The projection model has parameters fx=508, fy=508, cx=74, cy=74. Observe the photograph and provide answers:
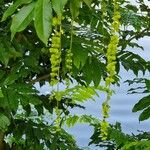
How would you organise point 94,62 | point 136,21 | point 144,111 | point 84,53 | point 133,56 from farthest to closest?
point 136,21 → point 133,56 → point 144,111 → point 94,62 → point 84,53

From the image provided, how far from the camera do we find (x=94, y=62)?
161 centimetres

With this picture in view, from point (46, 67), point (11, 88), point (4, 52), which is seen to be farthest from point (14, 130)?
point (4, 52)

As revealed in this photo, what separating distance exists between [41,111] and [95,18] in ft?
1.69

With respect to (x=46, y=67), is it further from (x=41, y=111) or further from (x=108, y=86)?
(x=108, y=86)

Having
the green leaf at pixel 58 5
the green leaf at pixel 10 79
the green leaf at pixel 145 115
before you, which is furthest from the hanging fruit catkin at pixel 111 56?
the green leaf at pixel 145 115

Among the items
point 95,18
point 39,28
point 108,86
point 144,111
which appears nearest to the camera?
point 39,28

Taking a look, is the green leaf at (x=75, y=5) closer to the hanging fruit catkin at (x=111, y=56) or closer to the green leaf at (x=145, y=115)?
the hanging fruit catkin at (x=111, y=56)

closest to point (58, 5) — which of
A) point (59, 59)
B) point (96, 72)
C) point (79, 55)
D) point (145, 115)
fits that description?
point (59, 59)

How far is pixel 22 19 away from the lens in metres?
0.93

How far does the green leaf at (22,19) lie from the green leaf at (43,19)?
0.03m

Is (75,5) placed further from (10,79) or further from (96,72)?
(10,79)

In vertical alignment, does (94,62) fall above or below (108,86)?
above

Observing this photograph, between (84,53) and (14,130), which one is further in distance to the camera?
(14,130)

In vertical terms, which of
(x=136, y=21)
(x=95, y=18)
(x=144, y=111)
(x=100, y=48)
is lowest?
(x=144, y=111)
